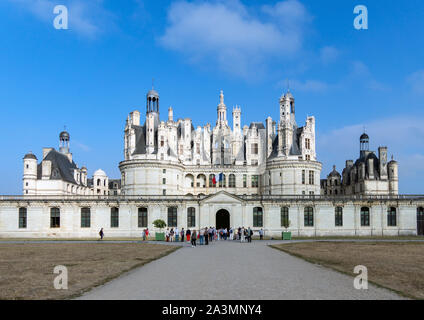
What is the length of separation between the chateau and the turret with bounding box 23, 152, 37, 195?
17 centimetres

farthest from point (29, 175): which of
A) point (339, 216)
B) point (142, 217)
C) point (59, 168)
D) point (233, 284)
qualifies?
point (233, 284)

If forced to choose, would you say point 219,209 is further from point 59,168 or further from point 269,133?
point 59,168

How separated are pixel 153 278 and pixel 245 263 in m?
8.01

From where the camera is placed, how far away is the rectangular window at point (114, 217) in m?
64.7

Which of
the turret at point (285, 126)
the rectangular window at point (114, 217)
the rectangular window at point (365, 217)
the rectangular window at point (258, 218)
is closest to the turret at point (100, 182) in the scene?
the rectangular window at point (114, 217)

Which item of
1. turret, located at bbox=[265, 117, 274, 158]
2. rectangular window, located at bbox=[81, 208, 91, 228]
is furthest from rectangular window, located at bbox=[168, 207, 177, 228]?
turret, located at bbox=[265, 117, 274, 158]

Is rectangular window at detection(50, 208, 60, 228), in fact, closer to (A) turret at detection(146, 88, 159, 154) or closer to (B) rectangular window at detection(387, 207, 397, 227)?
(A) turret at detection(146, 88, 159, 154)

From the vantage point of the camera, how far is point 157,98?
79.1m

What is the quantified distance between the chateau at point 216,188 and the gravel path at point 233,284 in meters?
41.1

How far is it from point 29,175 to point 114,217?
23332 millimetres

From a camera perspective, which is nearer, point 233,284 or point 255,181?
point 233,284

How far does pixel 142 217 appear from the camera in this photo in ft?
213

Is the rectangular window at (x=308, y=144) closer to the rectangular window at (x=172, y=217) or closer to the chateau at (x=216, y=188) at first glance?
the chateau at (x=216, y=188)
